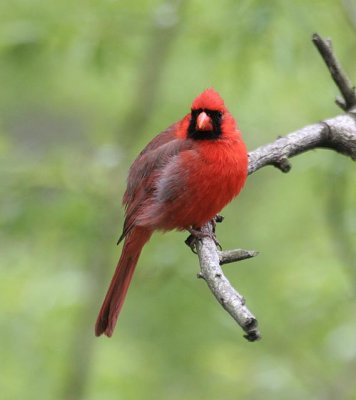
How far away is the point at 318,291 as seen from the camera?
5.04 m

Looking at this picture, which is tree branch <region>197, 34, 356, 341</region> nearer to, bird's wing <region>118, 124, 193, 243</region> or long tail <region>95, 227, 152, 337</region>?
bird's wing <region>118, 124, 193, 243</region>

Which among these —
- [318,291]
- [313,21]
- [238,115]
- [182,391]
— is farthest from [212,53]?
[182,391]

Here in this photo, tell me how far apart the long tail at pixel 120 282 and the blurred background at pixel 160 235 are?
32 cm

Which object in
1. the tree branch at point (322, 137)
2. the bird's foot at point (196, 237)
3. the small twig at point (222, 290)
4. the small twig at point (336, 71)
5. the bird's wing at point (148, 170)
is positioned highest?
the bird's wing at point (148, 170)

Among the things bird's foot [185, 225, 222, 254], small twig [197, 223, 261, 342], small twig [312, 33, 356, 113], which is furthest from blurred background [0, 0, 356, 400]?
small twig [197, 223, 261, 342]

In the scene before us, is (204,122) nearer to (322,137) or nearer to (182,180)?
(182,180)

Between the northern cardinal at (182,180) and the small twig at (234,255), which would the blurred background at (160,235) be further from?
the small twig at (234,255)

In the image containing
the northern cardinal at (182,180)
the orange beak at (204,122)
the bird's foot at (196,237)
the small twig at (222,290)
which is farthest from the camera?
the orange beak at (204,122)

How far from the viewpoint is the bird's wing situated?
14.5ft

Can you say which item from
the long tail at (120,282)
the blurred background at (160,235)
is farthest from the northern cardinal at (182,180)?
the blurred background at (160,235)

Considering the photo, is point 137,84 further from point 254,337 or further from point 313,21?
point 254,337

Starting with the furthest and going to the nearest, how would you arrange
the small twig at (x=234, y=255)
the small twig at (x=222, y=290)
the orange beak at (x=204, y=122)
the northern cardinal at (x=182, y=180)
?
the orange beak at (x=204, y=122)
the northern cardinal at (x=182, y=180)
the small twig at (x=234, y=255)
the small twig at (x=222, y=290)

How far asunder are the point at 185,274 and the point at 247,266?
1091mm

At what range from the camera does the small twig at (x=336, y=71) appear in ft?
12.4
